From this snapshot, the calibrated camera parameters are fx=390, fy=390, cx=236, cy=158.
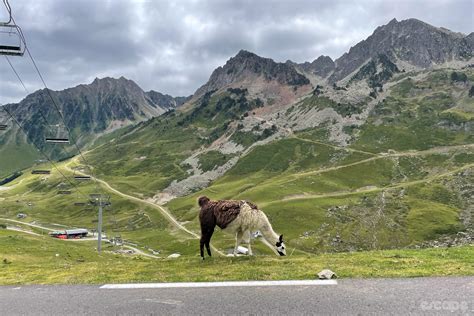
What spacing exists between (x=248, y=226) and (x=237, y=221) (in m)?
0.82

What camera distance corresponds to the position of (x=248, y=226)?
2469 cm

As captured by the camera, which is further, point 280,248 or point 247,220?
point 280,248

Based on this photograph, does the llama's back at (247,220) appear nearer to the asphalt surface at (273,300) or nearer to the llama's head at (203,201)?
the llama's head at (203,201)

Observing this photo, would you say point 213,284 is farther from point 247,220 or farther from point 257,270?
point 247,220

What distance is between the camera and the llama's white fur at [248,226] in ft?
80.3

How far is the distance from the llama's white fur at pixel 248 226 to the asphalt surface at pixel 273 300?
27.5ft

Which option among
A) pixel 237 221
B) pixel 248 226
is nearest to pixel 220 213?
pixel 237 221

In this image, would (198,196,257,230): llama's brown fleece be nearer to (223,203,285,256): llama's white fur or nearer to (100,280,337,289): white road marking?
(223,203,285,256): llama's white fur

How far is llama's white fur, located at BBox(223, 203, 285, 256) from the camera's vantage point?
24.5 metres

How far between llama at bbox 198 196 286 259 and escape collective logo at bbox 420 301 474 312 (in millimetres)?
12051

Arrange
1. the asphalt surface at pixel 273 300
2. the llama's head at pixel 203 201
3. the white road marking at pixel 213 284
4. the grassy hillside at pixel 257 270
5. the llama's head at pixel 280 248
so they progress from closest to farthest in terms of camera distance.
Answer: the asphalt surface at pixel 273 300
the white road marking at pixel 213 284
the grassy hillside at pixel 257 270
the llama's head at pixel 280 248
the llama's head at pixel 203 201

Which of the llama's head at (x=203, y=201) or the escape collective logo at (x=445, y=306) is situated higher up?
the llama's head at (x=203, y=201)

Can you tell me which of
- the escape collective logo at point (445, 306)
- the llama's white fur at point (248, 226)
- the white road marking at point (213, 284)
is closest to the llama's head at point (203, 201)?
the llama's white fur at point (248, 226)

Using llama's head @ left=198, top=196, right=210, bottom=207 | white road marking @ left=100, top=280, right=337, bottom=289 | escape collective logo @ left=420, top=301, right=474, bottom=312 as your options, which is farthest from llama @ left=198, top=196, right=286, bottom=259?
escape collective logo @ left=420, top=301, right=474, bottom=312
